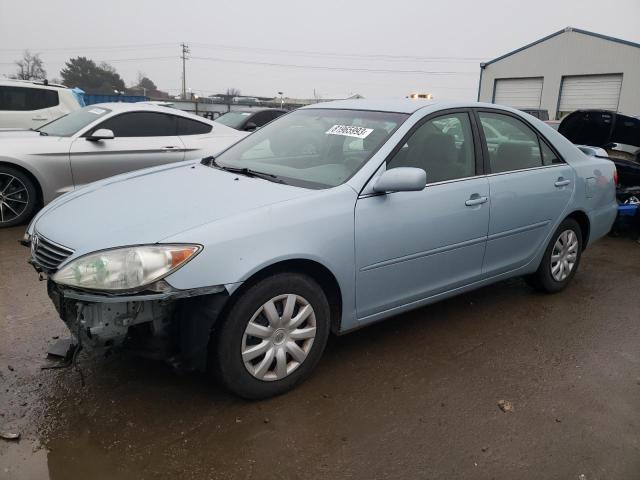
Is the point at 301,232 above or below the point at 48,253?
above

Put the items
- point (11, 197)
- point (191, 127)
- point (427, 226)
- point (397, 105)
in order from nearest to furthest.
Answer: point (427, 226)
point (397, 105)
point (11, 197)
point (191, 127)

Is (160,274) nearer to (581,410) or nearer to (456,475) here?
(456,475)

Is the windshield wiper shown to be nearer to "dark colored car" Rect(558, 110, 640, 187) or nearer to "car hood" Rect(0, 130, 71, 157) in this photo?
"car hood" Rect(0, 130, 71, 157)

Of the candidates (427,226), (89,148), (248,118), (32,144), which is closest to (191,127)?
(89,148)

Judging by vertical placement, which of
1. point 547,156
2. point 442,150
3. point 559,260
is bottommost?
point 559,260

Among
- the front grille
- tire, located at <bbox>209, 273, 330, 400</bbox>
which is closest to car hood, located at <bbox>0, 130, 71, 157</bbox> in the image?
the front grille

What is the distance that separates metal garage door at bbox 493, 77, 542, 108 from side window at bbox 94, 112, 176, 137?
24694mm

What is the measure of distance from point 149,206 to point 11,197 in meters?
4.01

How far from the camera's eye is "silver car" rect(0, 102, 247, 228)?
19.1ft

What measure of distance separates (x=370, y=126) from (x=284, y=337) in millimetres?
1483

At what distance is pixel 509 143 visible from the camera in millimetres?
3855

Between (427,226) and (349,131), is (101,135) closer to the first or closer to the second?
(349,131)

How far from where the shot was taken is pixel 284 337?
105 inches

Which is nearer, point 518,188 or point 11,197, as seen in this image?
point 518,188
